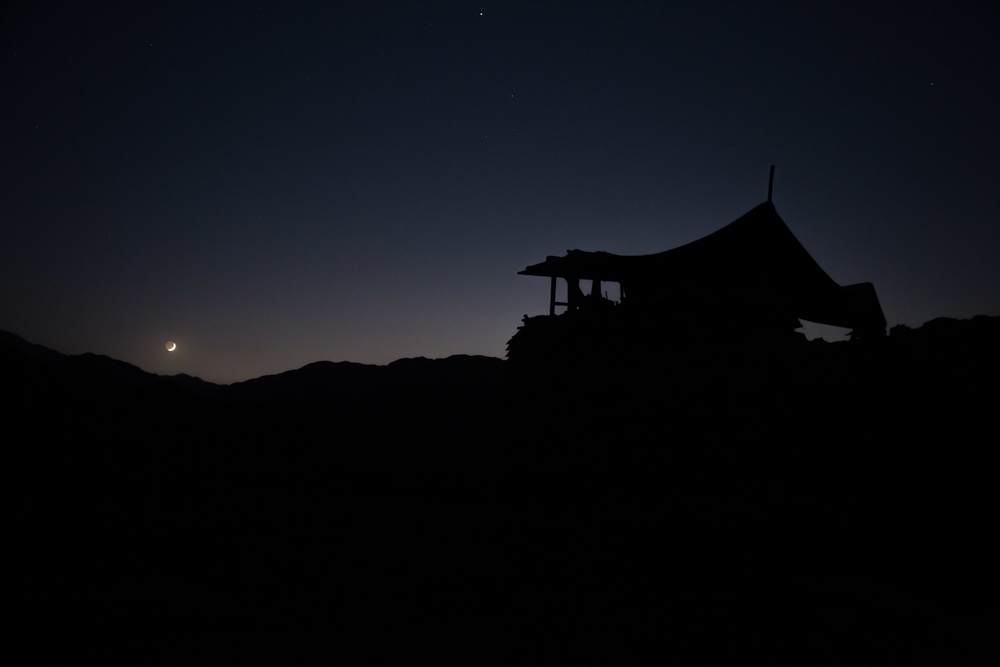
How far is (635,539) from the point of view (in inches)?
260

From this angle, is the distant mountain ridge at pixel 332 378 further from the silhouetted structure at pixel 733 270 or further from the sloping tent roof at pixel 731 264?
the sloping tent roof at pixel 731 264

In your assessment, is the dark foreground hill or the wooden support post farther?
the wooden support post

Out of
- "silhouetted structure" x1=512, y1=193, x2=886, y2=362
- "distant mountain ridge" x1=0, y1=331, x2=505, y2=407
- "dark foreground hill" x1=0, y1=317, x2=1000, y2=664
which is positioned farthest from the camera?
"distant mountain ridge" x1=0, y1=331, x2=505, y2=407

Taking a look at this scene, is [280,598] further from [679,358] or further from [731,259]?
[731,259]

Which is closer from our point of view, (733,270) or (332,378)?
(733,270)

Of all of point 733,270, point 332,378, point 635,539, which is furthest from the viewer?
point 332,378

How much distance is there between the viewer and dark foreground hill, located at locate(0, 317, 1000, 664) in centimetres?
485

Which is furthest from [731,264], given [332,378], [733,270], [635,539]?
[332,378]

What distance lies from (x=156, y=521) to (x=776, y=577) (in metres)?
13.5

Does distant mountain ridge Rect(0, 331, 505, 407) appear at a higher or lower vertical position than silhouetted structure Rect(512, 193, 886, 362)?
higher

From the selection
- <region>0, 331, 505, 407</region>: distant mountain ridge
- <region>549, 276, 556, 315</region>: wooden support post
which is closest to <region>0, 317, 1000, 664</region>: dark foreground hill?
<region>549, 276, 556, 315</region>: wooden support post

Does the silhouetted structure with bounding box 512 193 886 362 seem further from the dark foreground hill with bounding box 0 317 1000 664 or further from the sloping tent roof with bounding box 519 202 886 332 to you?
the dark foreground hill with bounding box 0 317 1000 664

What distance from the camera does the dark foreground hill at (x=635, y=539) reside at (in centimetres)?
485

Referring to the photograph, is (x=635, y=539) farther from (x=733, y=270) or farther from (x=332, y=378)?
(x=332, y=378)
